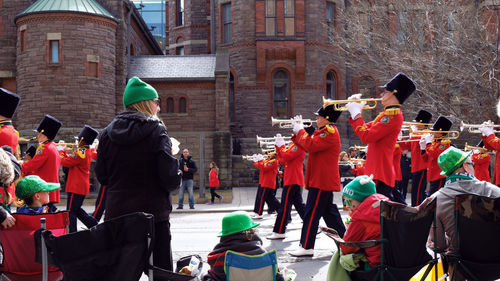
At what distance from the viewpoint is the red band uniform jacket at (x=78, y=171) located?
10586 mm

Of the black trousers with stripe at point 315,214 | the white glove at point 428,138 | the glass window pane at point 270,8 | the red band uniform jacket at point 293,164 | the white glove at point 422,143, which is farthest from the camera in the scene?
the glass window pane at point 270,8

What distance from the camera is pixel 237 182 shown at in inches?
1232

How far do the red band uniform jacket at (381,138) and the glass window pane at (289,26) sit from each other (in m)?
26.8

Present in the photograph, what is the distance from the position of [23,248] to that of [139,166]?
1.34 metres

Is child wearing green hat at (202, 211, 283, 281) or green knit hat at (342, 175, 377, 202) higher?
green knit hat at (342, 175, 377, 202)

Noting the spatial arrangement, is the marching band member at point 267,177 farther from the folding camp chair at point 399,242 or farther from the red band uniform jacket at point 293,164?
the folding camp chair at point 399,242

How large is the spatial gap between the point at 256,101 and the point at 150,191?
97.9 ft

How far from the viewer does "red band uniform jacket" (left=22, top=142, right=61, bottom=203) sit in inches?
388

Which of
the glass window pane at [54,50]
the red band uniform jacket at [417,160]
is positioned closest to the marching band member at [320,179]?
the red band uniform jacket at [417,160]

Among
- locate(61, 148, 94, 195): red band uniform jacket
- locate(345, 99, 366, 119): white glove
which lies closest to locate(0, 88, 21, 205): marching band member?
locate(61, 148, 94, 195): red band uniform jacket

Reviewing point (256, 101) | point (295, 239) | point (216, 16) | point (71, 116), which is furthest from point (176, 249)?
point (216, 16)

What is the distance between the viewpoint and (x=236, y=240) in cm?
502

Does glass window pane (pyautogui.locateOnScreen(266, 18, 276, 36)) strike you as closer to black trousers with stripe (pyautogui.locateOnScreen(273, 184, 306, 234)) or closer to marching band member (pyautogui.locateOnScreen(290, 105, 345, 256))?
black trousers with stripe (pyautogui.locateOnScreen(273, 184, 306, 234))

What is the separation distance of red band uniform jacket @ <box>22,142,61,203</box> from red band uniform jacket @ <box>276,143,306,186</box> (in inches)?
159
